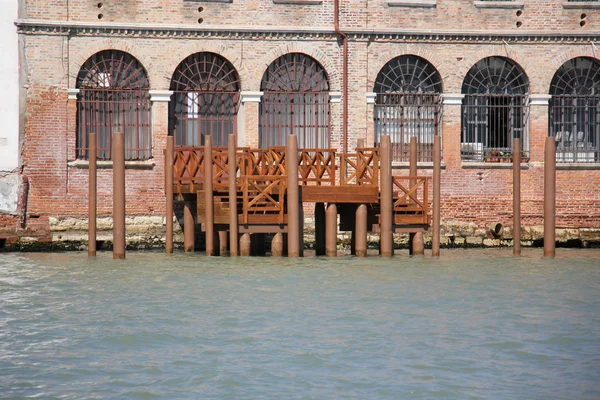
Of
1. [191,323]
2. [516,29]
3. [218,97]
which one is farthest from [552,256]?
[191,323]

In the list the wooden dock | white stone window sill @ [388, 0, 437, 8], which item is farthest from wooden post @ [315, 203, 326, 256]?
white stone window sill @ [388, 0, 437, 8]

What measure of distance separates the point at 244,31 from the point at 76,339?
12476 millimetres

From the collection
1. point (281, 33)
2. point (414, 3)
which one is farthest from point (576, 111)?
point (281, 33)

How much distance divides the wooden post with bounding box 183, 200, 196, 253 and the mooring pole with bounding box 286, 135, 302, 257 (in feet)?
8.80

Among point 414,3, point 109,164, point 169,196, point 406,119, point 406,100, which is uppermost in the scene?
point 414,3

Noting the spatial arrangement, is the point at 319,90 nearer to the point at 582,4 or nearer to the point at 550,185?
the point at 550,185

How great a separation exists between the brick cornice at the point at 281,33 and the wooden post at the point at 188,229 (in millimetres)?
3539

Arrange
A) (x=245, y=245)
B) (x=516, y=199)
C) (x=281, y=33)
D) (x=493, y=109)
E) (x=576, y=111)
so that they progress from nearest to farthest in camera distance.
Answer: (x=245, y=245), (x=516, y=199), (x=281, y=33), (x=493, y=109), (x=576, y=111)

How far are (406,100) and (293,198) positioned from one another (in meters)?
5.82

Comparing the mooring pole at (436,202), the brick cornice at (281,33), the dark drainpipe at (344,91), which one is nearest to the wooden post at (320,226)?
the mooring pole at (436,202)

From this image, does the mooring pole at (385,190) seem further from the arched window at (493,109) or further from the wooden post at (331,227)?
the arched window at (493,109)

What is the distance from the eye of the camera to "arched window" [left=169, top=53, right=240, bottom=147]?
23750 millimetres

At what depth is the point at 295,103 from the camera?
24.1m

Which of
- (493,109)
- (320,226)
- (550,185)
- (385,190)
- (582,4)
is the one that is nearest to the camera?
(385,190)
